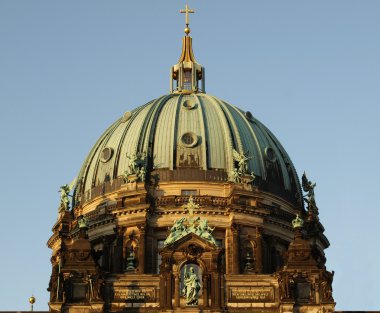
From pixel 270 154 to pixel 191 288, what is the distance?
69.0 ft

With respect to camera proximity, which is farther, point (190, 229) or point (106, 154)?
point (106, 154)

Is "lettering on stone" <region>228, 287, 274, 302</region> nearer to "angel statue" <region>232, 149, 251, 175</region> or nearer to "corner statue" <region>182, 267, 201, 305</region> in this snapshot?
"corner statue" <region>182, 267, 201, 305</region>

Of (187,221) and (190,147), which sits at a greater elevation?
(190,147)

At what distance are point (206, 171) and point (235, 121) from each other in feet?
22.1

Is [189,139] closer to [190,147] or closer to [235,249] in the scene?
[190,147]

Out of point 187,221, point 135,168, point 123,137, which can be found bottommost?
point 187,221

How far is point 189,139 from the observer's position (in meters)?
94.9

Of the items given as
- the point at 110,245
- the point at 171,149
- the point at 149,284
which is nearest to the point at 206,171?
the point at 171,149

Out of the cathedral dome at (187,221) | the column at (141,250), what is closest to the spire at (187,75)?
the cathedral dome at (187,221)

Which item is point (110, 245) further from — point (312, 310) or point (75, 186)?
point (312, 310)

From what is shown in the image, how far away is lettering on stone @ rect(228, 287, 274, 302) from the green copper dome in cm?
1459

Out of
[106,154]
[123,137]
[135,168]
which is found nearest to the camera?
[135,168]

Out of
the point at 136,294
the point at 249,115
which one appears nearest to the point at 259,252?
the point at 136,294

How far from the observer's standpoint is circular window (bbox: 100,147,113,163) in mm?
96569
